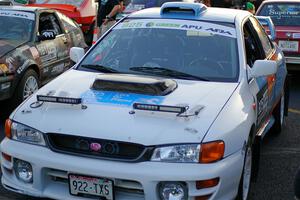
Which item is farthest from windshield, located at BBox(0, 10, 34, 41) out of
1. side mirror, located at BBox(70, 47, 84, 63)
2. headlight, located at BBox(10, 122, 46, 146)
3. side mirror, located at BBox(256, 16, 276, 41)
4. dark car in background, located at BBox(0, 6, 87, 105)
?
headlight, located at BBox(10, 122, 46, 146)

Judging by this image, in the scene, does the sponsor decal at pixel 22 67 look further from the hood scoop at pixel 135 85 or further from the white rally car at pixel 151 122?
the hood scoop at pixel 135 85

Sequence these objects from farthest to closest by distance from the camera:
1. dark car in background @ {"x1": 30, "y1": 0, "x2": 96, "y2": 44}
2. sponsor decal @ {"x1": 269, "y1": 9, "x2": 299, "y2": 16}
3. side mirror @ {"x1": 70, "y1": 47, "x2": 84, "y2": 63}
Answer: dark car in background @ {"x1": 30, "y1": 0, "x2": 96, "y2": 44} → sponsor decal @ {"x1": 269, "y1": 9, "x2": 299, "y2": 16} → side mirror @ {"x1": 70, "y1": 47, "x2": 84, "y2": 63}

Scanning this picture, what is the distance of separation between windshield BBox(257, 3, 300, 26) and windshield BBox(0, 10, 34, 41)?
457 centimetres

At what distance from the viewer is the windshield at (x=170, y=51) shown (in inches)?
176

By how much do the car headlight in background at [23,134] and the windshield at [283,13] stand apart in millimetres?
6884

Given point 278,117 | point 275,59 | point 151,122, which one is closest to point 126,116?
point 151,122

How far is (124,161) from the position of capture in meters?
3.39

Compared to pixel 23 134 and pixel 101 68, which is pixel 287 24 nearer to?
pixel 101 68

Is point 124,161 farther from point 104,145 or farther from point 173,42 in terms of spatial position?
point 173,42

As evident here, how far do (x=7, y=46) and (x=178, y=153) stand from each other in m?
4.21

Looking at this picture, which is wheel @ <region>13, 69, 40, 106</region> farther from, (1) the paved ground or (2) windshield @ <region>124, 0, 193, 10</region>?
(2) windshield @ <region>124, 0, 193, 10</region>

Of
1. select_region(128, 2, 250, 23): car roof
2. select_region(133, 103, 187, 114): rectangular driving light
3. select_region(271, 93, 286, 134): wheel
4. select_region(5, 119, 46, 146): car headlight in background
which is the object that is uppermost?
select_region(128, 2, 250, 23): car roof

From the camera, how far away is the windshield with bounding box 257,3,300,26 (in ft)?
31.5

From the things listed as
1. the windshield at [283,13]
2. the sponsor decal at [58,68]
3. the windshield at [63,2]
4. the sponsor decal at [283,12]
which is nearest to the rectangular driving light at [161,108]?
the sponsor decal at [58,68]
